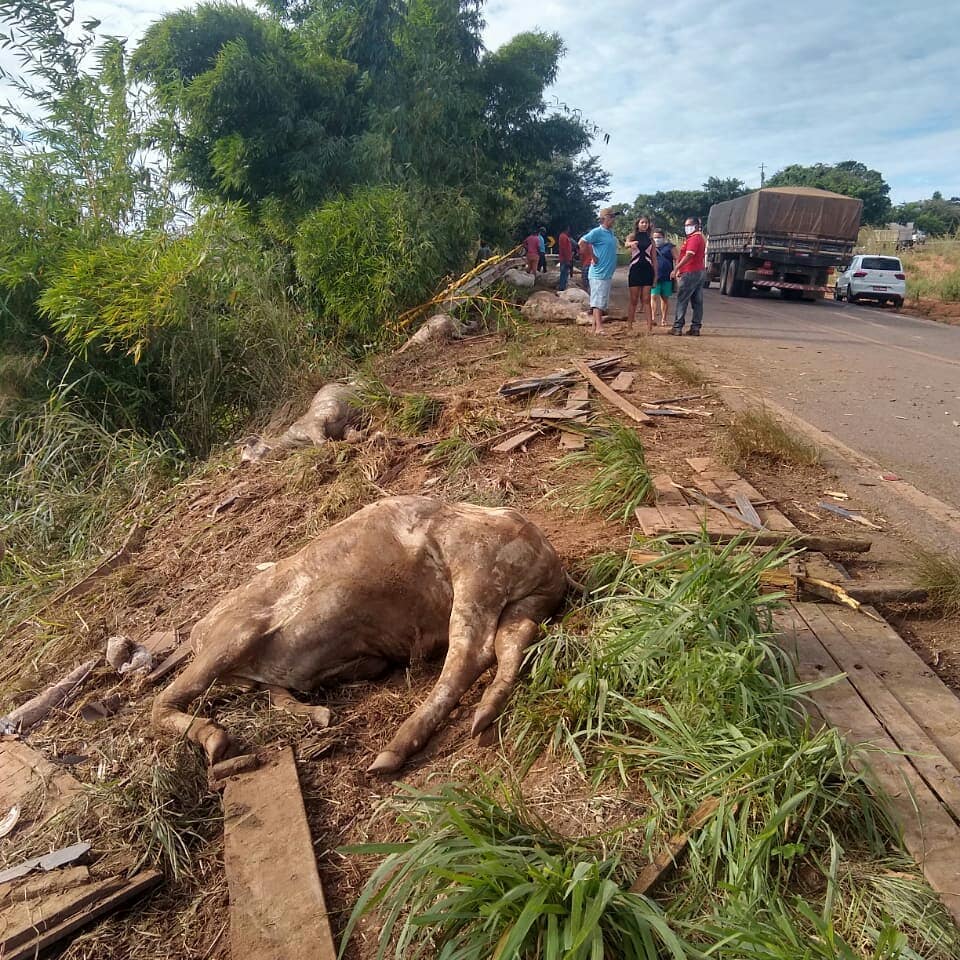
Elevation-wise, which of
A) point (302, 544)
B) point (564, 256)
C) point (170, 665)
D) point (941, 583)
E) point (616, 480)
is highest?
point (564, 256)

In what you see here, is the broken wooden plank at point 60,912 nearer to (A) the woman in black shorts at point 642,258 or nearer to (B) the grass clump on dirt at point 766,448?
(B) the grass clump on dirt at point 766,448

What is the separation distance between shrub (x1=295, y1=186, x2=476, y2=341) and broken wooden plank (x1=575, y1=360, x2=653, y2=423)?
12.8 feet

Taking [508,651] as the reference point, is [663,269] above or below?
above

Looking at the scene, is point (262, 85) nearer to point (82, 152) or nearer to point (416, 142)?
point (416, 142)

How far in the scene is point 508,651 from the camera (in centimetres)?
283

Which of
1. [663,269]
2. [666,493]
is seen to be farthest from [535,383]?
[663,269]

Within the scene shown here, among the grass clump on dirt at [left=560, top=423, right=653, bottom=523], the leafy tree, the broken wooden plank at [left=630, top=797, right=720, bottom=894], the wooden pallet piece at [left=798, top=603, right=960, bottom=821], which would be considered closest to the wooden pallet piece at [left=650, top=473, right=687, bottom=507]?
the grass clump on dirt at [left=560, top=423, right=653, bottom=523]

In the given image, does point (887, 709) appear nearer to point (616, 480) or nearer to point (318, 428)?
point (616, 480)

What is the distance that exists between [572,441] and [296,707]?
9.80ft

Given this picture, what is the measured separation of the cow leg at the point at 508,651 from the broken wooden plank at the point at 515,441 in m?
2.39

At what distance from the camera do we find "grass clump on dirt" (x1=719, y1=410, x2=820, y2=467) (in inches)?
197

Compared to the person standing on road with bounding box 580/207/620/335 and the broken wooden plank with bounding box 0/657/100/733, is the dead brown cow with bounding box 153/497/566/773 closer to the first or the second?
the broken wooden plank with bounding box 0/657/100/733

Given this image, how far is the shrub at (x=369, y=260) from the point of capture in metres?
10.4

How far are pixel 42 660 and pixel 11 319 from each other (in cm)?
518
